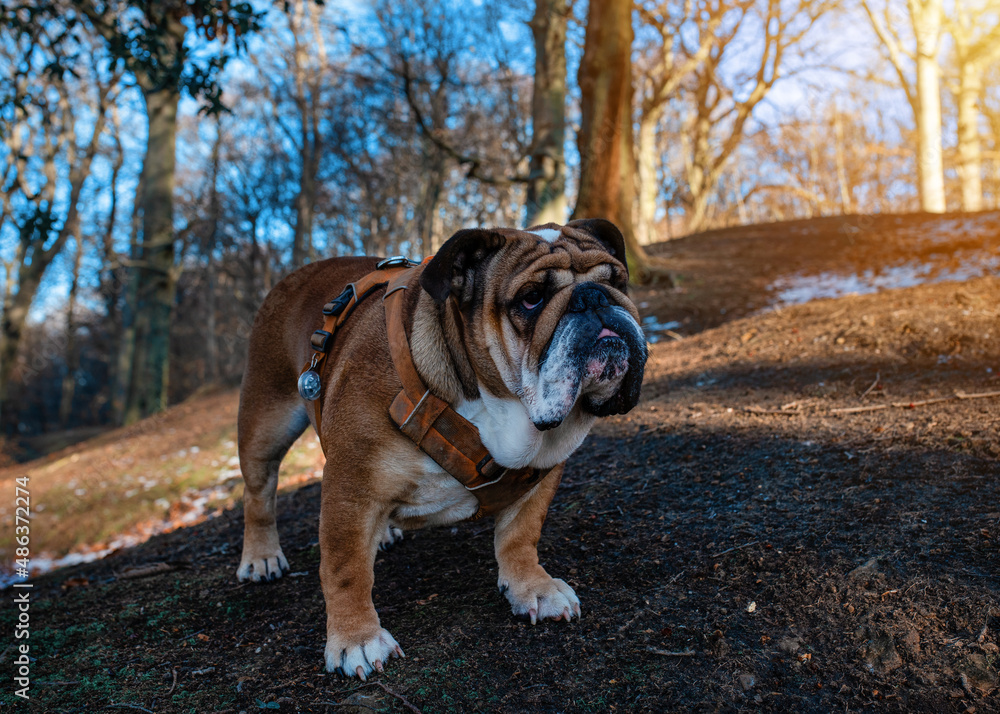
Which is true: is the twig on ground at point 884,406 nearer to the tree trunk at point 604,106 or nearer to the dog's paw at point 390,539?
the dog's paw at point 390,539

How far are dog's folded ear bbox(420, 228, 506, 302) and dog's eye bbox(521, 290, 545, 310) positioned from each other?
0.25 metres

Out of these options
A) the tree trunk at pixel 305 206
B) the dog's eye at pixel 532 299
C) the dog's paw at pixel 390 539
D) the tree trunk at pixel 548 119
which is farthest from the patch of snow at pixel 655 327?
the tree trunk at pixel 305 206

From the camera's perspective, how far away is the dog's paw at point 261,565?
3.92 metres

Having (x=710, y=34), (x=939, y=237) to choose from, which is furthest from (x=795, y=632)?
(x=710, y=34)

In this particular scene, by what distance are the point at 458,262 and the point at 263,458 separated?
198cm

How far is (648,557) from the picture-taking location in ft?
10.9

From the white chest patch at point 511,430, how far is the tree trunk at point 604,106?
803 centimetres

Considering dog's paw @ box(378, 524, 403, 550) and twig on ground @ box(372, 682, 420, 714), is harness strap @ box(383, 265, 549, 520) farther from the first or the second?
dog's paw @ box(378, 524, 403, 550)

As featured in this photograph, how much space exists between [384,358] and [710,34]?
24.0 metres

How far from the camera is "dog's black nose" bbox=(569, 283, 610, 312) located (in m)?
2.52

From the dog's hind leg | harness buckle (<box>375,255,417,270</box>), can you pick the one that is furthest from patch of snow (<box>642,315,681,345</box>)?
the dog's hind leg

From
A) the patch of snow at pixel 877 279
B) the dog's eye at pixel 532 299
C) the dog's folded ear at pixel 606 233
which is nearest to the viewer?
the dog's eye at pixel 532 299

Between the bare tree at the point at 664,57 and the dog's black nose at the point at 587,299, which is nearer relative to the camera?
the dog's black nose at the point at 587,299

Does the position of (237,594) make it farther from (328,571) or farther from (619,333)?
(619,333)
